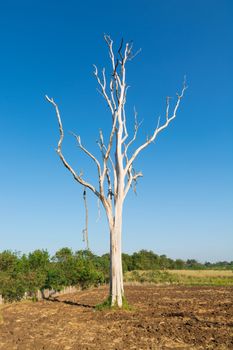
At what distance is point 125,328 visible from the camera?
10.8 metres

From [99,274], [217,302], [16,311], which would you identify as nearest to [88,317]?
[16,311]

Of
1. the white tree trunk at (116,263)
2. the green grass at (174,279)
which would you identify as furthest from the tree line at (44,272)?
the white tree trunk at (116,263)

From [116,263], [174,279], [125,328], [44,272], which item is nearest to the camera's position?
[125,328]

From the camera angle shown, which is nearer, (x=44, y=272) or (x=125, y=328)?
(x=125, y=328)

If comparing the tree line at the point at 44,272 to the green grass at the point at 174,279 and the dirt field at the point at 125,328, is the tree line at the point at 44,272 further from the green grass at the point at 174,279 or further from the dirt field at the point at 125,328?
the dirt field at the point at 125,328

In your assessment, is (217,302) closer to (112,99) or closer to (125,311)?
(125,311)

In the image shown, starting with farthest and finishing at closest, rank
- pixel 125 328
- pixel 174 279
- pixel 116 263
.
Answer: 1. pixel 174 279
2. pixel 116 263
3. pixel 125 328

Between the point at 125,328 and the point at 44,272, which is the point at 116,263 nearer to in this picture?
the point at 125,328

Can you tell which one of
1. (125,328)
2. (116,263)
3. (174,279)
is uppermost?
(116,263)

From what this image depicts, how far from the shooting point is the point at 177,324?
428 inches

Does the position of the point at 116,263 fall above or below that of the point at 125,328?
above

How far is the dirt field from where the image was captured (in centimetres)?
895

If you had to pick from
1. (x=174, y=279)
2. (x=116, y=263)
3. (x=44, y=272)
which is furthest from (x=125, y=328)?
(x=174, y=279)

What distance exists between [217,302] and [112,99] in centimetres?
975
